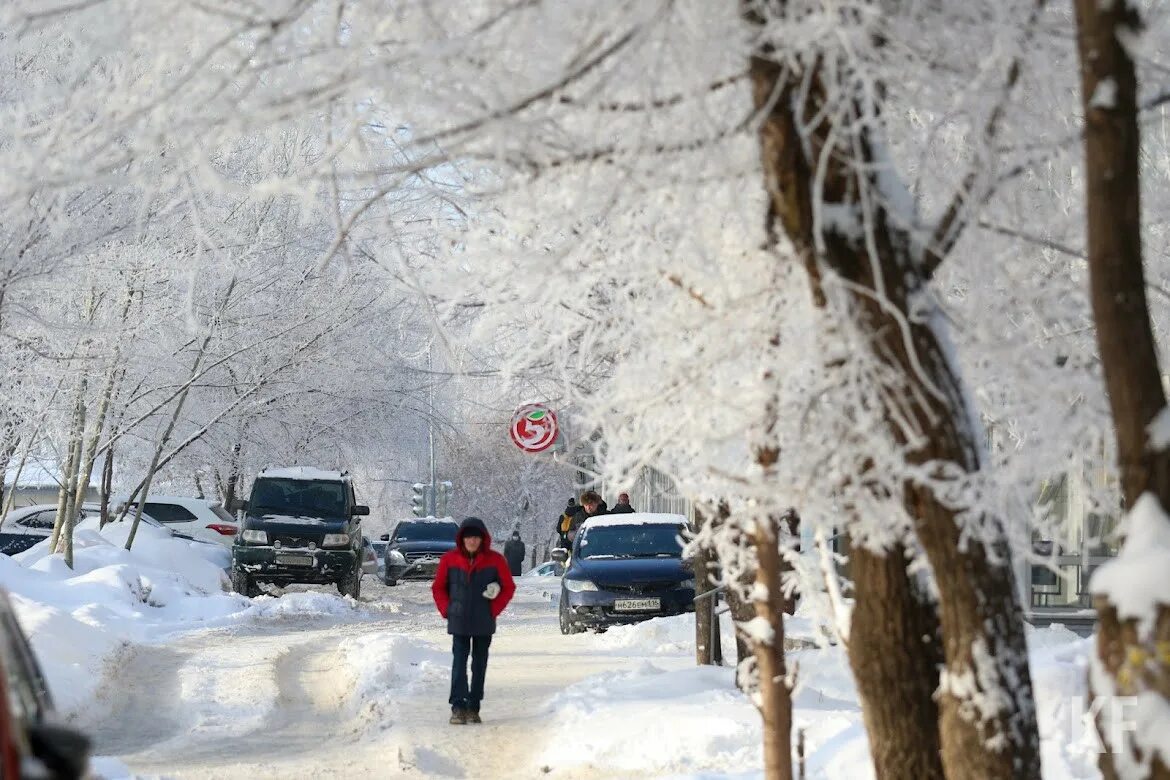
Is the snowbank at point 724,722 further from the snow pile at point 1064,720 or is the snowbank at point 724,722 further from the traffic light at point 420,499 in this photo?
the traffic light at point 420,499

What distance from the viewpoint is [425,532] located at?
116 ft

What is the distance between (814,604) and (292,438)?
122 ft

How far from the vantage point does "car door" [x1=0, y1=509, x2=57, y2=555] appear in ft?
93.2

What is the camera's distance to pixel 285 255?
88.9ft

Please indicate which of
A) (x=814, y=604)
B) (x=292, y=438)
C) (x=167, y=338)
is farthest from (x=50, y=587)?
(x=292, y=438)

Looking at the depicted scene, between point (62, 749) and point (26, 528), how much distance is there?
1099 inches

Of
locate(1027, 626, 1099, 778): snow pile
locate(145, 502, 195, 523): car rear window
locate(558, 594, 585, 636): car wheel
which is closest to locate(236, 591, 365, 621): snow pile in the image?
locate(558, 594, 585, 636): car wheel

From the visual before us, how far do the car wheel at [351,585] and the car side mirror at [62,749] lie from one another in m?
23.2

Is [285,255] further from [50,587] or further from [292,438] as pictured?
[292,438]

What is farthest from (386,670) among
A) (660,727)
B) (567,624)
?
(567,624)

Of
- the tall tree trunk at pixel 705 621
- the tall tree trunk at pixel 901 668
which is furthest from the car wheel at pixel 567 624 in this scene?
the tall tree trunk at pixel 901 668

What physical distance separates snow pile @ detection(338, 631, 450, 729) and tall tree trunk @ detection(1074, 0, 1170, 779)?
7.65 meters

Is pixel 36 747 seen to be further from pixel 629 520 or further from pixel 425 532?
pixel 425 532

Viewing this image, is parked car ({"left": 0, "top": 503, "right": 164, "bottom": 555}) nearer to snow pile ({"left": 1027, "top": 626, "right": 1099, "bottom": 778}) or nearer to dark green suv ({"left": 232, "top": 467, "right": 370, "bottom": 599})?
dark green suv ({"left": 232, "top": 467, "right": 370, "bottom": 599})
